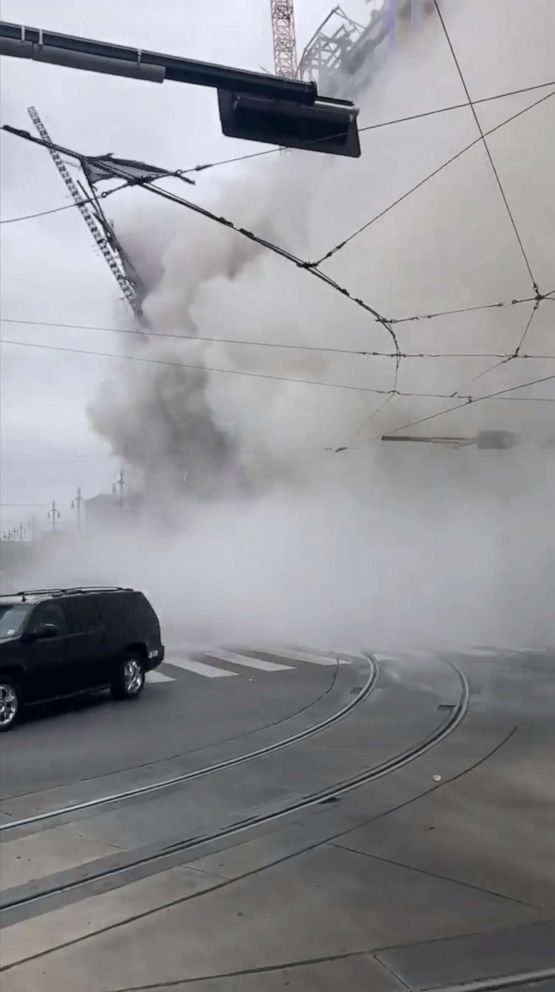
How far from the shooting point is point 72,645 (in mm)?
8609

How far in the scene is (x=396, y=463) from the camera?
23.8 m

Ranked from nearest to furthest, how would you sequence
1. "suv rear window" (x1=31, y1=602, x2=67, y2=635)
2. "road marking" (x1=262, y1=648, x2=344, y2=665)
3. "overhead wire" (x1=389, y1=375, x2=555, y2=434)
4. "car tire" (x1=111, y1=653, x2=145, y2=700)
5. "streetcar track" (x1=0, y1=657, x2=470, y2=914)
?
"streetcar track" (x1=0, y1=657, x2=470, y2=914), "suv rear window" (x1=31, y1=602, x2=67, y2=635), "car tire" (x1=111, y1=653, x2=145, y2=700), "road marking" (x1=262, y1=648, x2=344, y2=665), "overhead wire" (x1=389, y1=375, x2=555, y2=434)

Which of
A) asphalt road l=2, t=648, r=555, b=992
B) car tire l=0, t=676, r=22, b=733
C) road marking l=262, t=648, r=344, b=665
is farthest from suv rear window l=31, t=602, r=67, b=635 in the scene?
road marking l=262, t=648, r=344, b=665

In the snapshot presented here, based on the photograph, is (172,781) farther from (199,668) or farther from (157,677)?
(199,668)

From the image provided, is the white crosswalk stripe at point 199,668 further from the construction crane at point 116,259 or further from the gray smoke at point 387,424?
the construction crane at point 116,259

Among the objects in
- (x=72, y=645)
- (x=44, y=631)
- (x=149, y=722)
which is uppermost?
(x=44, y=631)

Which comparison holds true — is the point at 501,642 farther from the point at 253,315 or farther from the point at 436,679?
the point at 253,315

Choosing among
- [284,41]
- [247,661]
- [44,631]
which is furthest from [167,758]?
[284,41]

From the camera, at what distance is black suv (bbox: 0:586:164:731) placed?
7.92 meters

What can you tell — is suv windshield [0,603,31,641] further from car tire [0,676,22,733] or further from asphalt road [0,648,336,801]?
asphalt road [0,648,336,801]

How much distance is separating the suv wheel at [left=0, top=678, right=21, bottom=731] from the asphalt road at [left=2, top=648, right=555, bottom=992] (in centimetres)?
54

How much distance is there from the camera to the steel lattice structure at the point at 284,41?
1521 inches

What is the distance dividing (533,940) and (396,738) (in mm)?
3776

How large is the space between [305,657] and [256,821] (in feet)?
25.5
